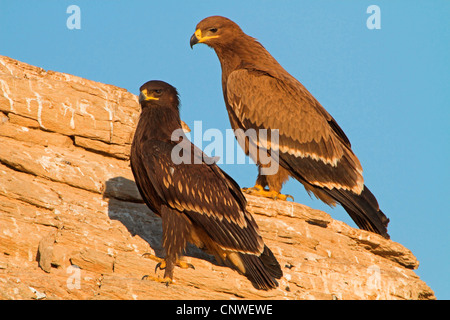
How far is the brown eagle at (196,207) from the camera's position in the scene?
9.23m

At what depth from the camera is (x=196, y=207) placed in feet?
30.8

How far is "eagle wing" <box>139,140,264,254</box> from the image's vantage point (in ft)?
30.3

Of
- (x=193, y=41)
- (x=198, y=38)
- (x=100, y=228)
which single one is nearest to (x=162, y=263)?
(x=100, y=228)

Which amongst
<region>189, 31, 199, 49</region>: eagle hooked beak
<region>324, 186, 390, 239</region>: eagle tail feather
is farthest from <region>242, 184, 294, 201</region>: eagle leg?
<region>189, 31, 199, 49</region>: eagle hooked beak

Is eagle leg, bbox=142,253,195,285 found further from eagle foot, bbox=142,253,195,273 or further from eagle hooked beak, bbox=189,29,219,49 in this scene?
Result: eagle hooked beak, bbox=189,29,219,49

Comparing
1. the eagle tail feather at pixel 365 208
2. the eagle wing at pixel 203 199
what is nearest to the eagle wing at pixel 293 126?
the eagle tail feather at pixel 365 208

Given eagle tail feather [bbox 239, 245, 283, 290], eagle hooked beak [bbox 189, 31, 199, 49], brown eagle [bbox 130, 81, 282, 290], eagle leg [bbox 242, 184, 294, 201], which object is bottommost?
eagle tail feather [bbox 239, 245, 283, 290]

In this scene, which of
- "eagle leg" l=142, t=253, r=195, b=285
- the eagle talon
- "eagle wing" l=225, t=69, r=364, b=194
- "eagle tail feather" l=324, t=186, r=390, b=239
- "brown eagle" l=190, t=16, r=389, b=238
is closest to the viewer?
"eagle leg" l=142, t=253, r=195, b=285

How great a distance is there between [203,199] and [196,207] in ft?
0.49

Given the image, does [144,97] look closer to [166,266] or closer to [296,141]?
[166,266]

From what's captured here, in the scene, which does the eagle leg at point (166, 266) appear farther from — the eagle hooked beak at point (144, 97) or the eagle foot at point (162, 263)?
the eagle hooked beak at point (144, 97)
